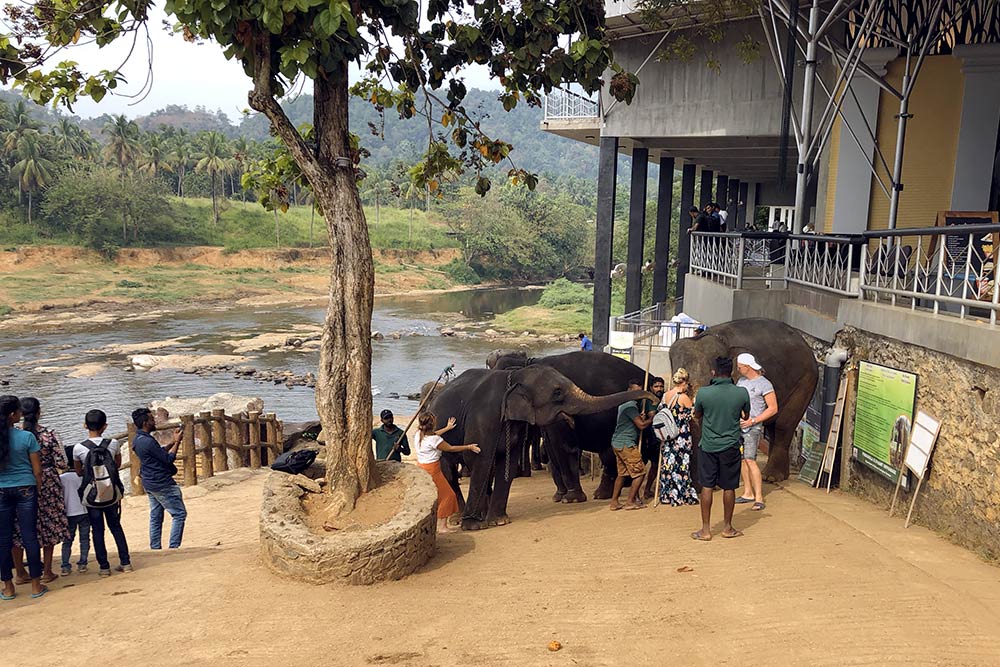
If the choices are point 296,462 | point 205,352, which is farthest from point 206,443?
point 205,352

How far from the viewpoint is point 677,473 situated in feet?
26.6

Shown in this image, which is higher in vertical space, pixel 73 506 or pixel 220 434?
pixel 73 506

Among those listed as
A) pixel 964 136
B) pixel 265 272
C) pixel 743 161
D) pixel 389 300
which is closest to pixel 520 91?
pixel 964 136

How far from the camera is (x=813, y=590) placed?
5695 mm

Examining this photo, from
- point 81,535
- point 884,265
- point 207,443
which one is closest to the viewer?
point 81,535

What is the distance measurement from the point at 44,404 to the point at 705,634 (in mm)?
25340

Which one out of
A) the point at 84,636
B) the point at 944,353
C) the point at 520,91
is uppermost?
the point at 520,91

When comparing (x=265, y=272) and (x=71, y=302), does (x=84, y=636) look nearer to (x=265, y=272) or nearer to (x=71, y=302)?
(x=71, y=302)

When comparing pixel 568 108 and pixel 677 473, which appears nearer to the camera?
pixel 677 473

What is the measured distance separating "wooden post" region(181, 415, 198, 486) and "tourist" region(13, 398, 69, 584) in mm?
6107

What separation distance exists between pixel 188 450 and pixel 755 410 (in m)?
8.87

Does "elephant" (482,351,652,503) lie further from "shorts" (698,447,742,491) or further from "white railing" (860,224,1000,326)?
"white railing" (860,224,1000,326)

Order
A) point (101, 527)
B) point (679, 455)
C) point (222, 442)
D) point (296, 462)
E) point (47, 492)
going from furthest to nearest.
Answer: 1. point (222, 442)
2. point (679, 455)
3. point (296, 462)
4. point (101, 527)
5. point (47, 492)

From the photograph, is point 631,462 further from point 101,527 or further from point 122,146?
point 122,146
